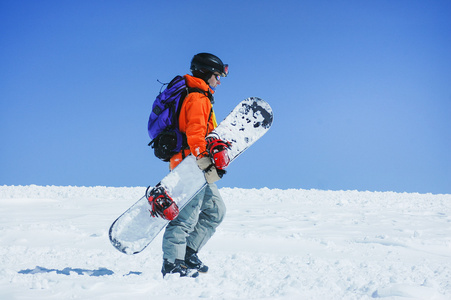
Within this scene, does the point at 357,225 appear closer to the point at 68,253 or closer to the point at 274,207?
the point at 274,207

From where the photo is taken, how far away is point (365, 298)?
274cm

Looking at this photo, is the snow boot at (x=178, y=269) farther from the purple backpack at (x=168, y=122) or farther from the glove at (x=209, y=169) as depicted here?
the purple backpack at (x=168, y=122)

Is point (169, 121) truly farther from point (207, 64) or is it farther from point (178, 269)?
point (178, 269)

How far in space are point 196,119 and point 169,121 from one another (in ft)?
1.08

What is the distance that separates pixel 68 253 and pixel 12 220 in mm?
3518

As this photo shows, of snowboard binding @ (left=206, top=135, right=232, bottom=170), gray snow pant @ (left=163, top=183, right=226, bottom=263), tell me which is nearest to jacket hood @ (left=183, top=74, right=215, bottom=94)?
snowboard binding @ (left=206, top=135, right=232, bottom=170)

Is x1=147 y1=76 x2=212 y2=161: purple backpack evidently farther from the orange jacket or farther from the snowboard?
the snowboard

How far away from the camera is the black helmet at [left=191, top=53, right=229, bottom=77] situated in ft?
12.9

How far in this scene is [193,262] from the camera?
3875mm

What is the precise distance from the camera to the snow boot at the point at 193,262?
3.80 m

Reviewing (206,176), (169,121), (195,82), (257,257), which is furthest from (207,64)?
(257,257)

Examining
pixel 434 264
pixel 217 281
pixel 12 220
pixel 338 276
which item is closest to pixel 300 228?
pixel 434 264

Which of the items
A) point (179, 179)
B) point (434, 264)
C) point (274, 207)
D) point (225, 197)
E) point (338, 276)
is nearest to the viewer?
point (338, 276)

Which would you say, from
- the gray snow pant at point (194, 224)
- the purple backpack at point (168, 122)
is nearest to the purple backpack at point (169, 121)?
the purple backpack at point (168, 122)
